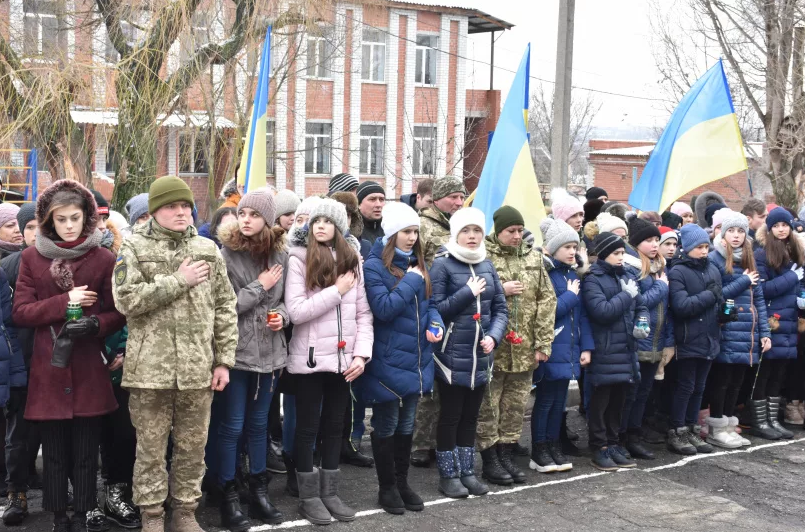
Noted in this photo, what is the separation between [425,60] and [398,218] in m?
31.7

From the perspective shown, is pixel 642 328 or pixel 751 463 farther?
pixel 751 463

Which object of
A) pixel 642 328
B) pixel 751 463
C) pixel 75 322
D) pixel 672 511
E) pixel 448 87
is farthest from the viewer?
pixel 448 87

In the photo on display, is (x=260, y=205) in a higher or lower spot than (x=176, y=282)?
higher

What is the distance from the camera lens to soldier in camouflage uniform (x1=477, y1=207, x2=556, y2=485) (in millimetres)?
6844

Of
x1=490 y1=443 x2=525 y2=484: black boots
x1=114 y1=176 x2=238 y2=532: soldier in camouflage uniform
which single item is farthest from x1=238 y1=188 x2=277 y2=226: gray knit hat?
x1=490 y1=443 x2=525 y2=484: black boots

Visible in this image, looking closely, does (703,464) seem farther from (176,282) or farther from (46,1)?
(46,1)

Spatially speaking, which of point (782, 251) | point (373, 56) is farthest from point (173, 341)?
point (373, 56)

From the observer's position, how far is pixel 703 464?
7695 mm

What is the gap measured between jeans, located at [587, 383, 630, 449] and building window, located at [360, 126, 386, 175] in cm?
2909

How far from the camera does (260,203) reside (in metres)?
5.70

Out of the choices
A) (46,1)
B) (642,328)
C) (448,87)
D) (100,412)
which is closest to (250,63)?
(46,1)

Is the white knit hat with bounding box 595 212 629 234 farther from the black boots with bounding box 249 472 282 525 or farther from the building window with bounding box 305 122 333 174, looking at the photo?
the building window with bounding box 305 122 333 174

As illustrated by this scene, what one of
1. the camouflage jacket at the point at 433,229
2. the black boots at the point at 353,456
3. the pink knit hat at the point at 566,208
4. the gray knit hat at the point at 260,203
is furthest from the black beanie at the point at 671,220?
the gray knit hat at the point at 260,203

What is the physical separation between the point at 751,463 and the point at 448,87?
30656 mm
